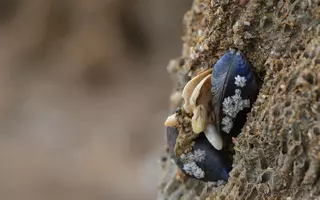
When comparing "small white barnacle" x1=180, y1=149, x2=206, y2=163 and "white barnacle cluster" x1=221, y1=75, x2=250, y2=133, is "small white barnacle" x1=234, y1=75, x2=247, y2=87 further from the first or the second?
"small white barnacle" x1=180, y1=149, x2=206, y2=163

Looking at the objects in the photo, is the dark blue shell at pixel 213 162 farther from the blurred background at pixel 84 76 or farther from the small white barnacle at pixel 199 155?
the blurred background at pixel 84 76

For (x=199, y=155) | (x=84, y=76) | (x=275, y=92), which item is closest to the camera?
(x=275, y=92)

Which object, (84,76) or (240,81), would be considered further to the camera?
(84,76)

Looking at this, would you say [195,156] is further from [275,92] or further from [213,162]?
[275,92]

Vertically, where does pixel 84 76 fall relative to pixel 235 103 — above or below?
above

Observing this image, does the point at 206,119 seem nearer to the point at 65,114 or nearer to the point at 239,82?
the point at 239,82

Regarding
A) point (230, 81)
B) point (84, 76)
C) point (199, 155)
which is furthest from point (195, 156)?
point (84, 76)

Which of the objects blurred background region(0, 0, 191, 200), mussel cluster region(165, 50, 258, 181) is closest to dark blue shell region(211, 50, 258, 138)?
mussel cluster region(165, 50, 258, 181)
